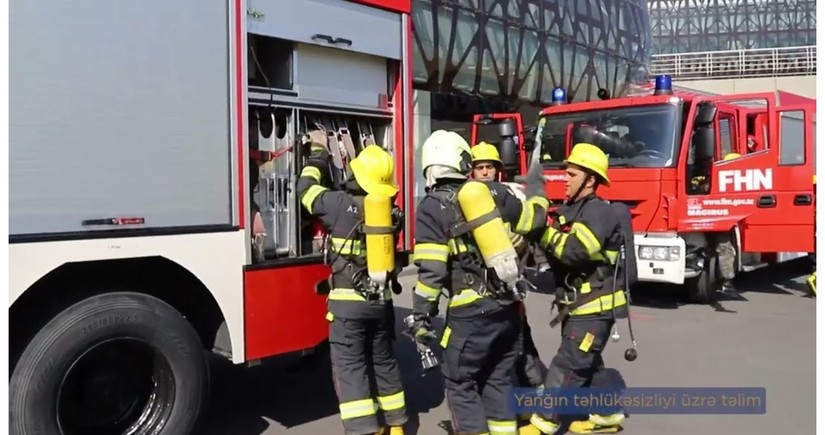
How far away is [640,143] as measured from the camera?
870cm

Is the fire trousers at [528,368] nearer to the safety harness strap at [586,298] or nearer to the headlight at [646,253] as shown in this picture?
the safety harness strap at [586,298]

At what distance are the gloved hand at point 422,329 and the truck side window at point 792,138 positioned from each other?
644 cm

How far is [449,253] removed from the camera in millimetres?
3916

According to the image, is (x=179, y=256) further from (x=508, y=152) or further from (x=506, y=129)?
(x=506, y=129)

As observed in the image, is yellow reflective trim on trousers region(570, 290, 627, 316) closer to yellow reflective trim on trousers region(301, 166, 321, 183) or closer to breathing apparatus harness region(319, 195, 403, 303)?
breathing apparatus harness region(319, 195, 403, 303)

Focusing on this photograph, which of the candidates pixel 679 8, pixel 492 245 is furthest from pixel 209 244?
pixel 679 8

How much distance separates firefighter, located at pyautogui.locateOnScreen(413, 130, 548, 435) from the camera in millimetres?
3752

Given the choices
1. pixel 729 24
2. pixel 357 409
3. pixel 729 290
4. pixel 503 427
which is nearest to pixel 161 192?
pixel 357 409

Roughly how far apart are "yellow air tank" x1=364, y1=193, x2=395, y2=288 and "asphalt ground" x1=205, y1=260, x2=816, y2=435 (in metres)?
1.16

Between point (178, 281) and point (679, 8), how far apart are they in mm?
41235

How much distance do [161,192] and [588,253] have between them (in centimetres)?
223

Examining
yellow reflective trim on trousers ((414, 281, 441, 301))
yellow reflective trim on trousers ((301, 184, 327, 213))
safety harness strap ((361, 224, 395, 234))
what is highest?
yellow reflective trim on trousers ((301, 184, 327, 213))

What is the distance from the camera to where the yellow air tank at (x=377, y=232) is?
13.1 ft

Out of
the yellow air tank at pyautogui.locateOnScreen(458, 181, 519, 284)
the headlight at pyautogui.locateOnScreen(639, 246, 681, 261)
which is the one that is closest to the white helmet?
the yellow air tank at pyautogui.locateOnScreen(458, 181, 519, 284)
